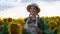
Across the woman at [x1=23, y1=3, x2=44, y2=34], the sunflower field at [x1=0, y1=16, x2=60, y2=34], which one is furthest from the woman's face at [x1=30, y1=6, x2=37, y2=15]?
the sunflower field at [x1=0, y1=16, x2=60, y2=34]

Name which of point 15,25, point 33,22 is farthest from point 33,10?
point 15,25

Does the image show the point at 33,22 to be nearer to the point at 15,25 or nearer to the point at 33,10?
the point at 33,10

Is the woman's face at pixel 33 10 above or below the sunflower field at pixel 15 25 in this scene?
above

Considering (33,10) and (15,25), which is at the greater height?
(33,10)

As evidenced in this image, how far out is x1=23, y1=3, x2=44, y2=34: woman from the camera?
5.94 ft

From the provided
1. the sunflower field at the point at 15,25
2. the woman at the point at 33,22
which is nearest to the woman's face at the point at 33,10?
the woman at the point at 33,22

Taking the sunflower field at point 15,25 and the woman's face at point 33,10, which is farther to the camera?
the woman's face at point 33,10

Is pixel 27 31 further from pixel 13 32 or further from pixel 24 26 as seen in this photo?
pixel 13 32

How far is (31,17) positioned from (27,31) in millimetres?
126

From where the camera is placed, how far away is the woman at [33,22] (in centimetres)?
181

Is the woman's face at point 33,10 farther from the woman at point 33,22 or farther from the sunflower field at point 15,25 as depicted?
the sunflower field at point 15,25

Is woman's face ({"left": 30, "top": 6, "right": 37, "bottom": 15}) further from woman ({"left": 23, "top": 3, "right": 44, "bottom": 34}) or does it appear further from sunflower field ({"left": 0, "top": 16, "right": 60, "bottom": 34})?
sunflower field ({"left": 0, "top": 16, "right": 60, "bottom": 34})

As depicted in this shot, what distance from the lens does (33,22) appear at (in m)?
1.85

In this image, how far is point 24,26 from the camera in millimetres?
1796
